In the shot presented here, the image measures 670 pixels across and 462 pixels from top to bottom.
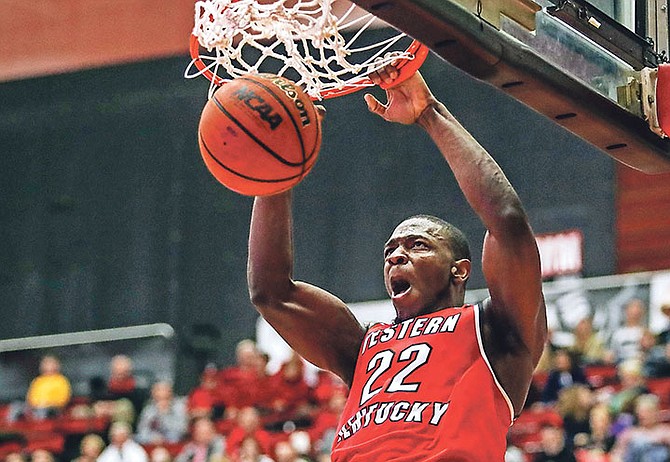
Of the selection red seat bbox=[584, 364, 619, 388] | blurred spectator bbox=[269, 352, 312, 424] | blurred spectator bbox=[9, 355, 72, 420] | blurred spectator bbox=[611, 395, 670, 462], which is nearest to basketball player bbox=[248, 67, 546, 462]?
blurred spectator bbox=[611, 395, 670, 462]

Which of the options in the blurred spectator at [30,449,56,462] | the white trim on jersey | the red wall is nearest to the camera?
the white trim on jersey

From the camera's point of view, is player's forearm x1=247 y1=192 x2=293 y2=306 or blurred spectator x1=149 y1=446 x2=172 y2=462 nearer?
player's forearm x1=247 y1=192 x2=293 y2=306

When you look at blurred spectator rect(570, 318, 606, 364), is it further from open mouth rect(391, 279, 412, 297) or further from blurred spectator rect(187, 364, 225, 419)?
open mouth rect(391, 279, 412, 297)

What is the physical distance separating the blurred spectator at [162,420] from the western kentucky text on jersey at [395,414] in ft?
22.7

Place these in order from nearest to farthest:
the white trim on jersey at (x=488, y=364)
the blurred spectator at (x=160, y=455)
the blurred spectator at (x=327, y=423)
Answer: the white trim on jersey at (x=488, y=364) → the blurred spectator at (x=327, y=423) → the blurred spectator at (x=160, y=455)

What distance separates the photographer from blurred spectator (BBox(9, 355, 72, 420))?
11.2 metres

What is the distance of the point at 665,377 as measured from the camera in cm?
845

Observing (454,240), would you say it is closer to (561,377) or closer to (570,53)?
(570,53)

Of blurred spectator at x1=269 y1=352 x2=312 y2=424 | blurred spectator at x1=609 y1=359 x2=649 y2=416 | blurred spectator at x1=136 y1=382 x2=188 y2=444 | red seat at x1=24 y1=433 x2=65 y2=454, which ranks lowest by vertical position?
red seat at x1=24 y1=433 x2=65 y2=454

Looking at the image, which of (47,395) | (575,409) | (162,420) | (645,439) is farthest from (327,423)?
(47,395)

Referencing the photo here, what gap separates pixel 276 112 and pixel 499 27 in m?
0.60

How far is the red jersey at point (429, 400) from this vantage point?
3.16m

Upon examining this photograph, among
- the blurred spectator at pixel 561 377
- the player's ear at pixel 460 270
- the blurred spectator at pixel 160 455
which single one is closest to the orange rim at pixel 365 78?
the player's ear at pixel 460 270

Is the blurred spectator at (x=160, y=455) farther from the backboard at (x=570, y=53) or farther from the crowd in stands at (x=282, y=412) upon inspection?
the backboard at (x=570, y=53)
